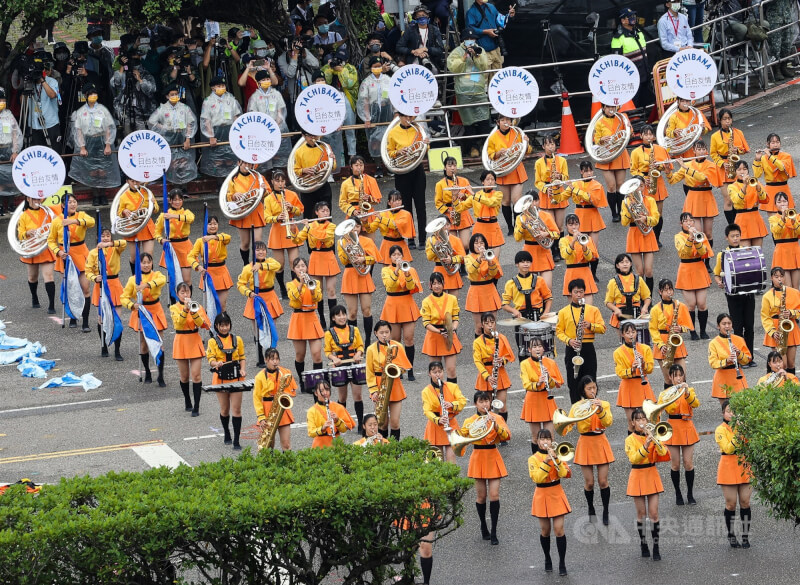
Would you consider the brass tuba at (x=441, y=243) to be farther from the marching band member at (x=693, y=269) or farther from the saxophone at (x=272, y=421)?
the saxophone at (x=272, y=421)

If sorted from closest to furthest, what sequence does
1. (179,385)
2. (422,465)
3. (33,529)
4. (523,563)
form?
1. (33,529)
2. (422,465)
3. (523,563)
4. (179,385)

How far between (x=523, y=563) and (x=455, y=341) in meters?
4.19

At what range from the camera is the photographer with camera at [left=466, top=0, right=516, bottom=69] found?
25.8m

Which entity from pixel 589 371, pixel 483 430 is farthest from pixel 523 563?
pixel 589 371

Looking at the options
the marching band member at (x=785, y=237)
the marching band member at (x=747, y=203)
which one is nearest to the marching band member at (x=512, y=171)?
the marching band member at (x=747, y=203)

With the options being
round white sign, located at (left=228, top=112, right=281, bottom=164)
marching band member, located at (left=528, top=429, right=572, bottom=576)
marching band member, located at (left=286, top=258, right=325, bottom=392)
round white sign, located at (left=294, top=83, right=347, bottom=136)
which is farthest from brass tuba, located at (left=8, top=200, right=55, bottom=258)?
marching band member, located at (left=528, top=429, right=572, bottom=576)

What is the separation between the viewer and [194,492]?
39.6ft

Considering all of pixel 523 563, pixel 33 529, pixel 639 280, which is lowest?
pixel 523 563

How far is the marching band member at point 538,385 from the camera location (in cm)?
1617

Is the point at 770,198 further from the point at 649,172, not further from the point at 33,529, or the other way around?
the point at 33,529

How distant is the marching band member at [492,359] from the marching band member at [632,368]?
130 cm

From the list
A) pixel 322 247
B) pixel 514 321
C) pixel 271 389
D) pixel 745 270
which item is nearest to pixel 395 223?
pixel 322 247

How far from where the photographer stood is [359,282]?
1953 centimetres

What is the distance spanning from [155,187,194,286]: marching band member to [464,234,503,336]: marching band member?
159 inches
